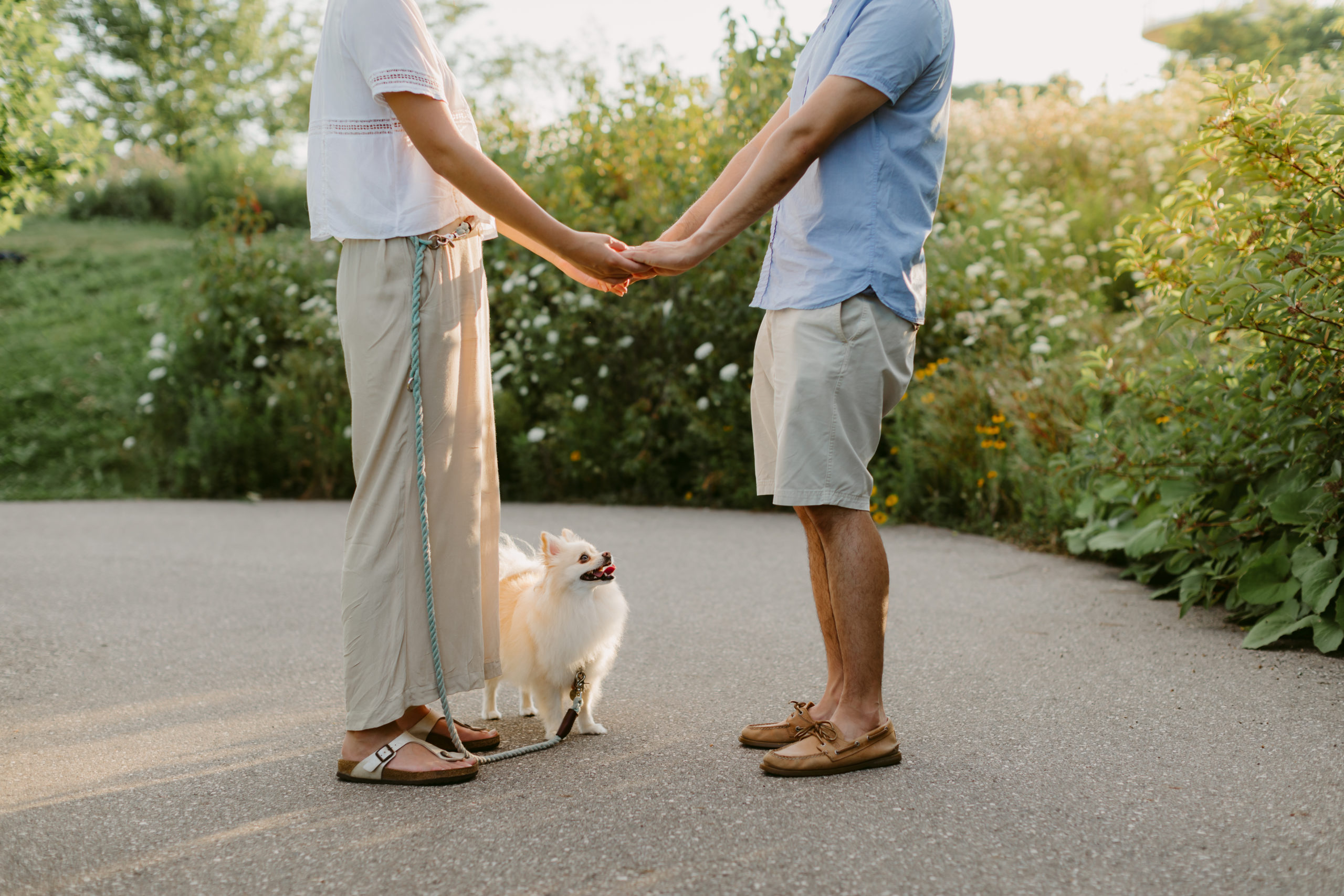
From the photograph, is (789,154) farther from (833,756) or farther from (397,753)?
(397,753)

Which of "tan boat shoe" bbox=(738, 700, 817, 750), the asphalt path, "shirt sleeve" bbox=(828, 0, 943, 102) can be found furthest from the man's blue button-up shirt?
the asphalt path

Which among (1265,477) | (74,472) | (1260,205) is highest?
(1260,205)

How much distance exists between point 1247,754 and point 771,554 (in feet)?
11.8

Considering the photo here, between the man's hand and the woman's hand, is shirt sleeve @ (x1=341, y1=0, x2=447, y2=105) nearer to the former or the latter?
the woman's hand

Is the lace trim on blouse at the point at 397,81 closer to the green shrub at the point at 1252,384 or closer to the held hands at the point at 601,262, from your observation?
the held hands at the point at 601,262

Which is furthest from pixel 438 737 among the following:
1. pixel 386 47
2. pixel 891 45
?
pixel 891 45

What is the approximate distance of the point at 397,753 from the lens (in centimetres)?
276

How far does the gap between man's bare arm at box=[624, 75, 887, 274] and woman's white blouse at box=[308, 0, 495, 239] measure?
2.44 ft

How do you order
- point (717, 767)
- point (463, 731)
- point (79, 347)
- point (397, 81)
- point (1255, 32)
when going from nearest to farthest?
point (397, 81) → point (717, 767) → point (463, 731) → point (79, 347) → point (1255, 32)

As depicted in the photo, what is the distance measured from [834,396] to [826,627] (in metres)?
0.69

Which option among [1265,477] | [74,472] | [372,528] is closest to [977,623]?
[1265,477]

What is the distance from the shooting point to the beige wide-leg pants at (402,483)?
8.94ft

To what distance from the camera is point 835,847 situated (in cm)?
226

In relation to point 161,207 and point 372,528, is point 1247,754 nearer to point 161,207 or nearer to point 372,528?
point 372,528
